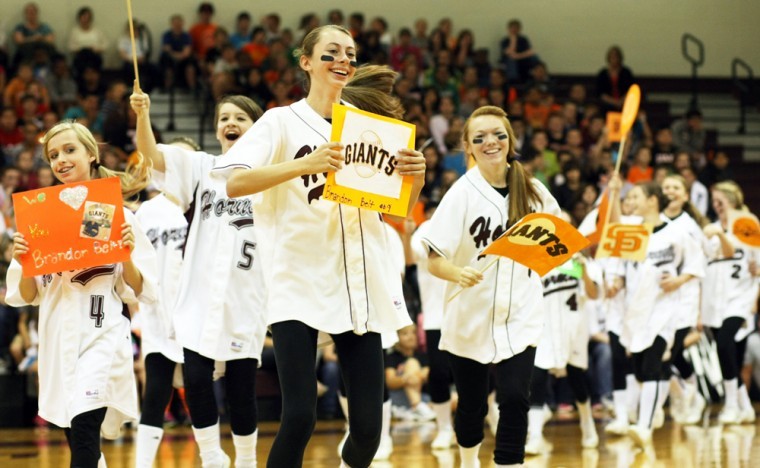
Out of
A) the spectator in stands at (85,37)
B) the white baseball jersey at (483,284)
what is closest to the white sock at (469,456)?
the white baseball jersey at (483,284)

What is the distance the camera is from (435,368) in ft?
28.9

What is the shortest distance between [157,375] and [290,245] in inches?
94.4

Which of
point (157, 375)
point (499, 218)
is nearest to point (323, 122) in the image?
point (499, 218)

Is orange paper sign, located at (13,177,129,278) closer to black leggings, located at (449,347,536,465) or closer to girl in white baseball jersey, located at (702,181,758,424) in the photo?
black leggings, located at (449,347,536,465)

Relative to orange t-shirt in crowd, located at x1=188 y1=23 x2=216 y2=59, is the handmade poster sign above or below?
below

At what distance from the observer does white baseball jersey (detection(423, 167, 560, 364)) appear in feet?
19.7

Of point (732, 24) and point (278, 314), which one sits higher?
point (732, 24)

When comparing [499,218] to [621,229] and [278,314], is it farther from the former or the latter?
[621,229]

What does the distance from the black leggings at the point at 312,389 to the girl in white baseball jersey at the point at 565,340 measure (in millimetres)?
3892

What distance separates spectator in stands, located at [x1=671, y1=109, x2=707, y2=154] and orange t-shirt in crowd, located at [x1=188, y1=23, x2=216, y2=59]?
22.5 ft

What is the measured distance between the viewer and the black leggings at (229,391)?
6.16 metres

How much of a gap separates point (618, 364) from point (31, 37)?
955 centimetres

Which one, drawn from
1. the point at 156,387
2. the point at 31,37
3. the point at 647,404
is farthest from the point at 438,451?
the point at 31,37

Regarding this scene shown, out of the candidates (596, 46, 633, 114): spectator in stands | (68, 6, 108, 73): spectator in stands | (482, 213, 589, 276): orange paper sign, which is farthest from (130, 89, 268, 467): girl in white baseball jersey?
(596, 46, 633, 114): spectator in stands
